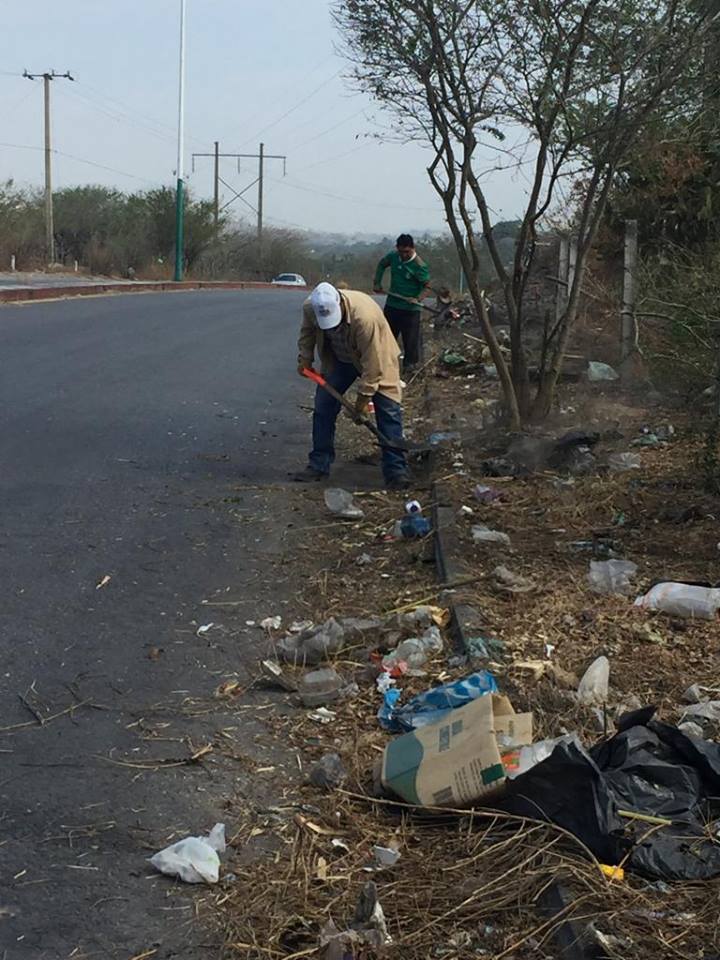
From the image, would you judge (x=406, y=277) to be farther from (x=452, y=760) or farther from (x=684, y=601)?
(x=452, y=760)

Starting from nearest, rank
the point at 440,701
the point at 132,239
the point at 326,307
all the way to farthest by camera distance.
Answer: the point at 440,701, the point at 326,307, the point at 132,239

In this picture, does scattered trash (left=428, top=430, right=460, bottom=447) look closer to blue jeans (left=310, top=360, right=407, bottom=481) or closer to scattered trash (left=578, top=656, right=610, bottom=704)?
blue jeans (left=310, top=360, right=407, bottom=481)

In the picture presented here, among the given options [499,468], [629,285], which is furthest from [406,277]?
[499,468]

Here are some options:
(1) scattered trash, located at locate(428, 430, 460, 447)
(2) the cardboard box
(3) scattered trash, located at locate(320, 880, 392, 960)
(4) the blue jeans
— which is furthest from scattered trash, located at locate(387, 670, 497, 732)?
(1) scattered trash, located at locate(428, 430, 460, 447)

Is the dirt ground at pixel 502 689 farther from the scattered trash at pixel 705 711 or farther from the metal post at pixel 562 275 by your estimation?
the metal post at pixel 562 275

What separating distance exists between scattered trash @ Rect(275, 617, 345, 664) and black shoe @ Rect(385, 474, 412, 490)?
3.21m

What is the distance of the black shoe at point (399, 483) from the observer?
8477 millimetres

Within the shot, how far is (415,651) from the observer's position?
5.06m

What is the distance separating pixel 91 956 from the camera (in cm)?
304

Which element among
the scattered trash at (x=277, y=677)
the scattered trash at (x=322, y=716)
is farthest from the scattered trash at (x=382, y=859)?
the scattered trash at (x=277, y=677)

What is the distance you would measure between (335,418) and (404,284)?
4.48m

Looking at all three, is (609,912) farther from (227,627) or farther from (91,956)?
(227,627)

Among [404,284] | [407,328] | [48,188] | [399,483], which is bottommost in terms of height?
[399,483]

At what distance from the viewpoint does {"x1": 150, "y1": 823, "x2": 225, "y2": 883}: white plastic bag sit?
3.42 metres
